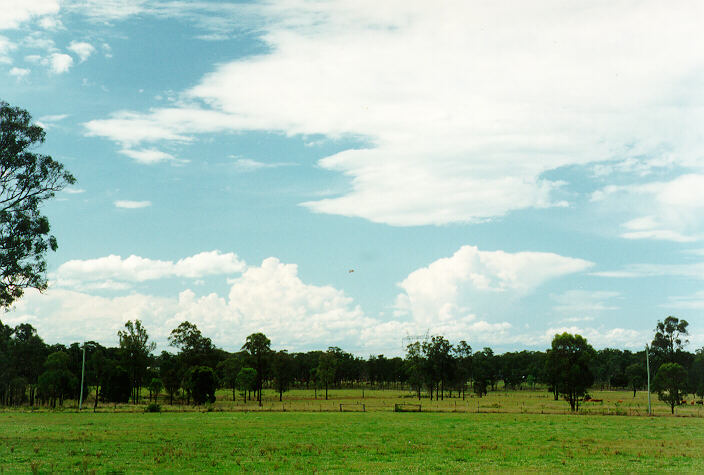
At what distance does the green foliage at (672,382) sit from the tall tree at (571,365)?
860 centimetres

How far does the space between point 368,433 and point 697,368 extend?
11537 cm

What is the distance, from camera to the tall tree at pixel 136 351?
4355 inches

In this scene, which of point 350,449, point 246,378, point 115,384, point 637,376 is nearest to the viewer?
point 350,449

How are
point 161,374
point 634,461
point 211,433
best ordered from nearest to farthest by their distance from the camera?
1. point 634,461
2. point 211,433
3. point 161,374

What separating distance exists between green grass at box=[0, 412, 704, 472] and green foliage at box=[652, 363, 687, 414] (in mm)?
33123

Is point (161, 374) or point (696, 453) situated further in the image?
point (161, 374)

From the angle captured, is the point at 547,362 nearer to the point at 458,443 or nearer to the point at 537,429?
the point at 537,429

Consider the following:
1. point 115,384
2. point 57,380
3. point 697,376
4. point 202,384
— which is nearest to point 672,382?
point 697,376

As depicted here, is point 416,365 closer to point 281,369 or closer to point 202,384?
point 281,369

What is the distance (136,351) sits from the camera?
11250cm

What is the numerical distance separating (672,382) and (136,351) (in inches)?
3526

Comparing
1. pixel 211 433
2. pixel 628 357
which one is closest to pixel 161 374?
pixel 211 433

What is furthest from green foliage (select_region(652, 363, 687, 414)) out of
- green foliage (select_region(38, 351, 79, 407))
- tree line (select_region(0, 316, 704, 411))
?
green foliage (select_region(38, 351, 79, 407))

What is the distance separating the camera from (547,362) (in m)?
87.6
